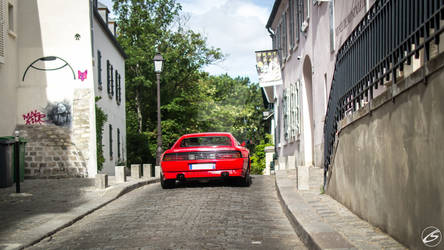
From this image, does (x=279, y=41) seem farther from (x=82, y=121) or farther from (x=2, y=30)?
(x=2, y=30)

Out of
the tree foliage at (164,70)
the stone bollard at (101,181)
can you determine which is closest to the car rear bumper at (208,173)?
the stone bollard at (101,181)

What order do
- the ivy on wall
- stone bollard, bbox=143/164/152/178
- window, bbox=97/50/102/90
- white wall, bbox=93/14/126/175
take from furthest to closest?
window, bbox=97/50/102/90
white wall, bbox=93/14/126/175
the ivy on wall
stone bollard, bbox=143/164/152/178

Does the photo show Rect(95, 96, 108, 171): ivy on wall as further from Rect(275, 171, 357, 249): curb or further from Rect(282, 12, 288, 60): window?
Rect(275, 171, 357, 249): curb

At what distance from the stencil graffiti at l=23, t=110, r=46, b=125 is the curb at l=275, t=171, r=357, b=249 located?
12.9 m

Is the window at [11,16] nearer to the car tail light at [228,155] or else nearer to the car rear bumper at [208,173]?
the car rear bumper at [208,173]

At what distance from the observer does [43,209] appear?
10320mm

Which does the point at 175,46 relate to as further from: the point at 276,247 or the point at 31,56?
the point at 276,247

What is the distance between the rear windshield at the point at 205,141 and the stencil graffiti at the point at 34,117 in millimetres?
8662

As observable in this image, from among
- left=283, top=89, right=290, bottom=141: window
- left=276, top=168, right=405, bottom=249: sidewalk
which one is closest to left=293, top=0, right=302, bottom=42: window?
left=283, top=89, right=290, bottom=141: window

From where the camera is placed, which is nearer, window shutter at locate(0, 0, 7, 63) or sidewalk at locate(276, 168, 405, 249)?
sidewalk at locate(276, 168, 405, 249)

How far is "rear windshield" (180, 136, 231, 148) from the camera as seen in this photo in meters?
14.0

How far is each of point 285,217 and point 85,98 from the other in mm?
13962

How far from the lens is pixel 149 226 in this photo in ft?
26.7

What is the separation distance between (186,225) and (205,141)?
6295 millimetres
